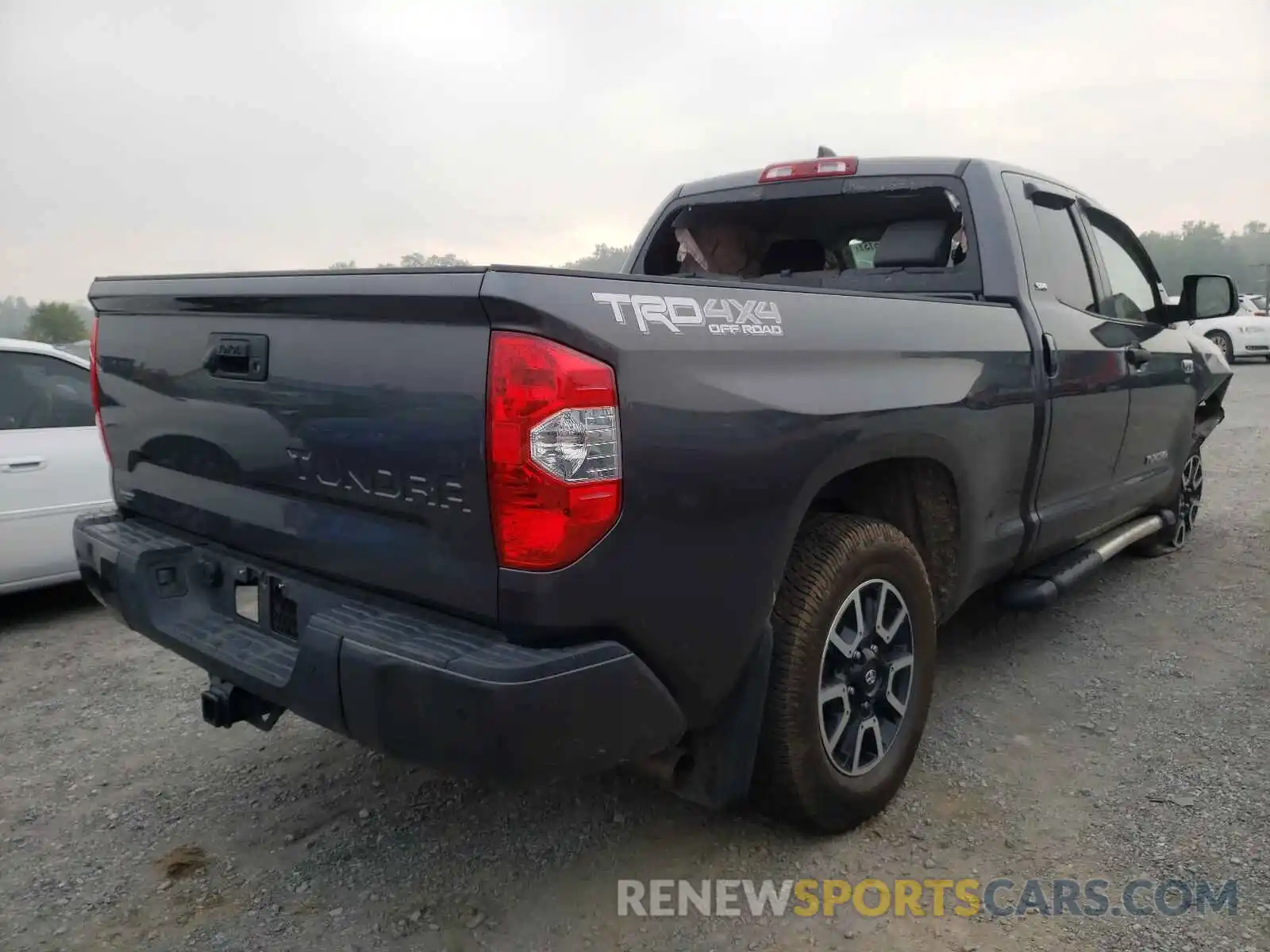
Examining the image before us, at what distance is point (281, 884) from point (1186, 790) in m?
2.61

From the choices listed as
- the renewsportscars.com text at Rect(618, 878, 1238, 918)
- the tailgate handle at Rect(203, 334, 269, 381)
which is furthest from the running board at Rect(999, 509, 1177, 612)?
the tailgate handle at Rect(203, 334, 269, 381)

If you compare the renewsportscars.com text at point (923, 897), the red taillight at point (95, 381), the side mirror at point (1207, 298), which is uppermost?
the side mirror at point (1207, 298)

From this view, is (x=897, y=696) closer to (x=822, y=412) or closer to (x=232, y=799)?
(x=822, y=412)

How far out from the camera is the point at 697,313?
2.06 meters

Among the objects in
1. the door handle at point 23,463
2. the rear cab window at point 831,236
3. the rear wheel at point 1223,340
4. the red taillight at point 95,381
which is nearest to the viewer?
the red taillight at point 95,381

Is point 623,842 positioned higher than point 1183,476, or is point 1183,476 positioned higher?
point 1183,476

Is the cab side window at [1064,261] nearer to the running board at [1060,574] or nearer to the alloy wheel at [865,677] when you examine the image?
the running board at [1060,574]

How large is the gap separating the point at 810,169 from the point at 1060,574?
191 centimetres

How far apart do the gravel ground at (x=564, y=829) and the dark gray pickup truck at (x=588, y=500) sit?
32 centimetres

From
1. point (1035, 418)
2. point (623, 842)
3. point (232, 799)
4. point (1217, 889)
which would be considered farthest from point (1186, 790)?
point (232, 799)

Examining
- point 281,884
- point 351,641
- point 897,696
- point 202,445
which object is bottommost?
point 281,884

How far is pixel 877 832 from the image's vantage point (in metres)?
2.68

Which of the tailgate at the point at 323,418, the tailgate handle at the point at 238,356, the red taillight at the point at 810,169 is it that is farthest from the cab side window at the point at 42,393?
the red taillight at the point at 810,169

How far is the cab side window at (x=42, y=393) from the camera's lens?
449 cm
